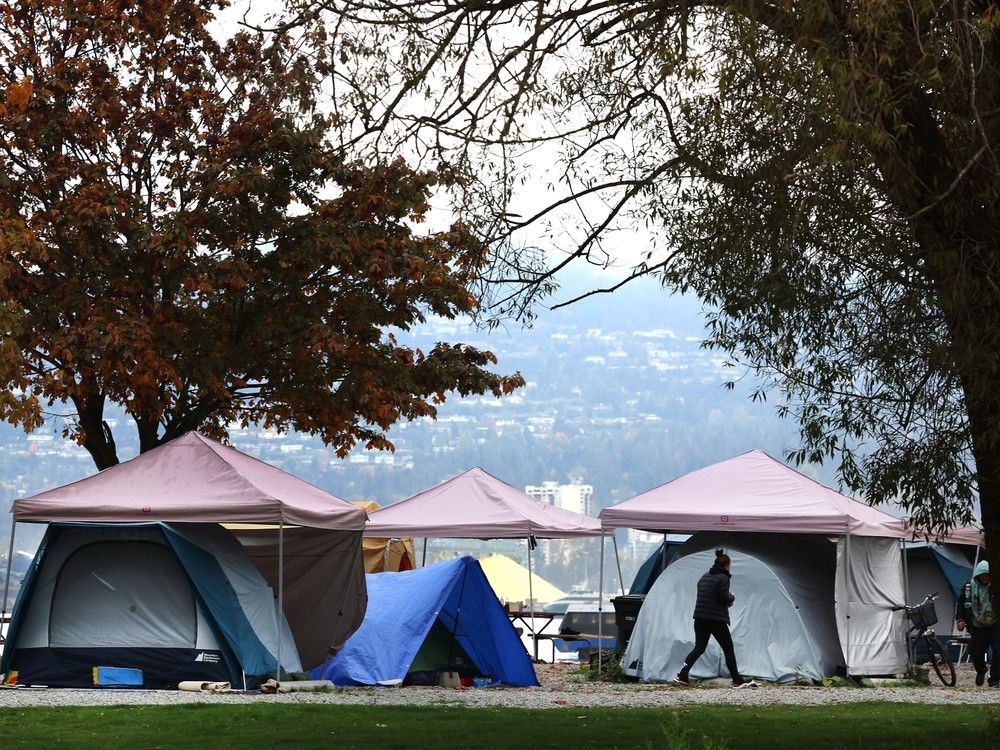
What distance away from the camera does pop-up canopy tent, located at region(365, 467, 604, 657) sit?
25.5 metres

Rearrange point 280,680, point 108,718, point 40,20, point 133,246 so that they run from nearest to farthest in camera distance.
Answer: point 108,718 → point 280,680 → point 133,246 → point 40,20

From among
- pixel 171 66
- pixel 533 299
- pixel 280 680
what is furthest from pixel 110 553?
pixel 171 66

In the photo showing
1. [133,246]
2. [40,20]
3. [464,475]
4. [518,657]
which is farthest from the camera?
[464,475]

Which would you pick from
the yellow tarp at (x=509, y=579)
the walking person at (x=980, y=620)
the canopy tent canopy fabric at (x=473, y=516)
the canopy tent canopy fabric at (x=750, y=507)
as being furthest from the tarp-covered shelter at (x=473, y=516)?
the yellow tarp at (x=509, y=579)

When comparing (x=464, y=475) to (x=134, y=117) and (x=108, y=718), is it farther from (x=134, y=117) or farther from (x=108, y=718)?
(x=108, y=718)

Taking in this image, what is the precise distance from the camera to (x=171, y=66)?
25234 millimetres

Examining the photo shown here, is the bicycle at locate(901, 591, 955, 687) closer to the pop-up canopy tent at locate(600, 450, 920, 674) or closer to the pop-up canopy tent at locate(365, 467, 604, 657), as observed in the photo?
the pop-up canopy tent at locate(600, 450, 920, 674)

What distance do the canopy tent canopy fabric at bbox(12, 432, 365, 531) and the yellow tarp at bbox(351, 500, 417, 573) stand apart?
409 inches

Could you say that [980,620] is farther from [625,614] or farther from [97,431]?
[97,431]

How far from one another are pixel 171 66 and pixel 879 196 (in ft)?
52.1

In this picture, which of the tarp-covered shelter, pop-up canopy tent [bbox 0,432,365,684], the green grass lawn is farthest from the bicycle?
pop-up canopy tent [bbox 0,432,365,684]

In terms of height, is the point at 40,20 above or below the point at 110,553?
above

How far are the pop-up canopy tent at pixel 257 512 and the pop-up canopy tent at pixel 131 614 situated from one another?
0.45 meters

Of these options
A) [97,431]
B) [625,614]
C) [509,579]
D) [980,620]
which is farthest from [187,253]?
[509,579]
